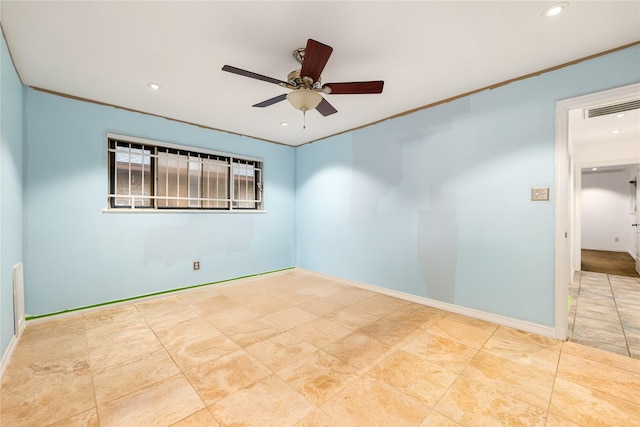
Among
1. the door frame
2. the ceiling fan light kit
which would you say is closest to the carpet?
the door frame

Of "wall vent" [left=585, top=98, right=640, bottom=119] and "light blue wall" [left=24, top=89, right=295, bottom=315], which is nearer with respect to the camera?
"wall vent" [left=585, top=98, right=640, bottom=119]

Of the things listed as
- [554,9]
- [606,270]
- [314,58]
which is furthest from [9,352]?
[606,270]

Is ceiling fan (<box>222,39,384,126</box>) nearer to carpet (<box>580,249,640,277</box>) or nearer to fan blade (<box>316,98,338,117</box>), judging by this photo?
fan blade (<box>316,98,338,117</box>)

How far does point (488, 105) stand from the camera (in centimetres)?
276

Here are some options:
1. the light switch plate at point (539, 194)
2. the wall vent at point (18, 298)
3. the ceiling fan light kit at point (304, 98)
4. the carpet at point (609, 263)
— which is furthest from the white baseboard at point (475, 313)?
the carpet at point (609, 263)

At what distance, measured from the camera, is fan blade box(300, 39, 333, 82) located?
5.37 feet

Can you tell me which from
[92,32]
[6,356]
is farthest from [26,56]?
[6,356]

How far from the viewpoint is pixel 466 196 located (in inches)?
116

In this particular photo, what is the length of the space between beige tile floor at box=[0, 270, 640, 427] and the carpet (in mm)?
4405

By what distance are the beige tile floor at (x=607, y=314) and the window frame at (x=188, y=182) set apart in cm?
440

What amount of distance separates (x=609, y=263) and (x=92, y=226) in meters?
9.67

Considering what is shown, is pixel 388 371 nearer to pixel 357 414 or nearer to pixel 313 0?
pixel 357 414

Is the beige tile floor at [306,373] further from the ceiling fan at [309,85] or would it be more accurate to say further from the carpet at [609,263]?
the carpet at [609,263]

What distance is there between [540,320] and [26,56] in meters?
5.15
